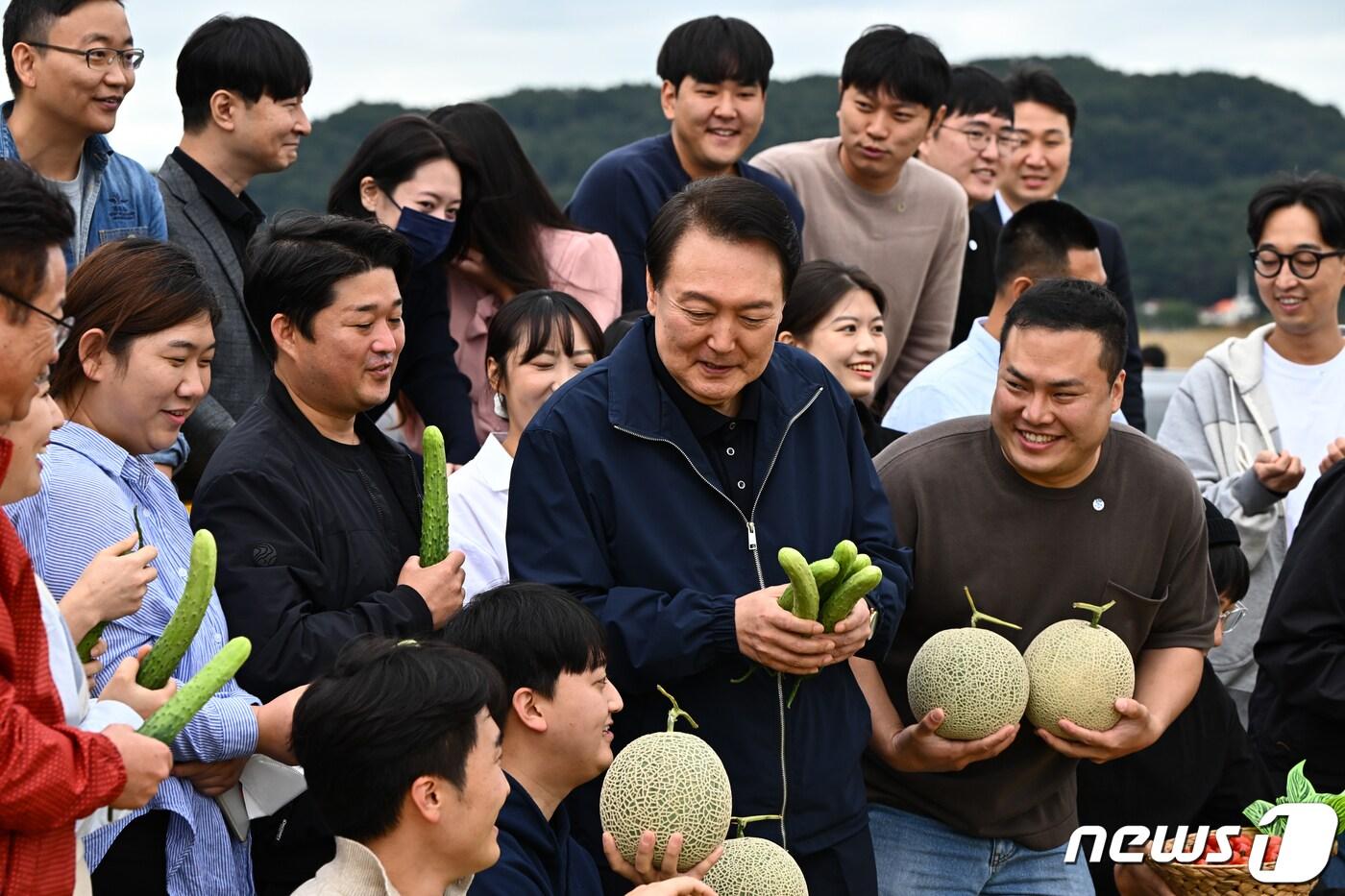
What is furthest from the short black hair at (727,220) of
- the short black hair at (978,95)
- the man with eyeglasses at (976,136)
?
the short black hair at (978,95)

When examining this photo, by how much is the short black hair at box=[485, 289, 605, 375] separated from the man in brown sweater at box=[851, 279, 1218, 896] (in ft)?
3.91

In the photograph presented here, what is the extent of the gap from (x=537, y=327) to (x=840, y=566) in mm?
1850

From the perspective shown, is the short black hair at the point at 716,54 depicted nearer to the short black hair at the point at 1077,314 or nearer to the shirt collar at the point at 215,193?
the shirt collar at the point at 215,193

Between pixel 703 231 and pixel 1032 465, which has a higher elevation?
pixel 703 231

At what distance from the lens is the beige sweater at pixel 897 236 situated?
7.09 meters

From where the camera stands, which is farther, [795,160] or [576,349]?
[795,160]

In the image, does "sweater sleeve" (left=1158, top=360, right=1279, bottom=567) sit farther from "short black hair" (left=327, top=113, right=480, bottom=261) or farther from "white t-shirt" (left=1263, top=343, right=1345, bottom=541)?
"short black hair" (left=327, top=113, right=480, bottom=261)

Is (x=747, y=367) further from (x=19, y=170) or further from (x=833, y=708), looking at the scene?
(x=19, y=170)

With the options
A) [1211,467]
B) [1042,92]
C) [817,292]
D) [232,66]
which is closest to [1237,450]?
[1211,467]

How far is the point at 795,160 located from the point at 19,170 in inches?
177

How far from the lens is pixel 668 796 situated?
11.5ft

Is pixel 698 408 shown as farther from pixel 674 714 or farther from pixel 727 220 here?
pixel 674 714

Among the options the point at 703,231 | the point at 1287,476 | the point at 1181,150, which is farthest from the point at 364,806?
the point at 1181,150

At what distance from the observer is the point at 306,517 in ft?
13.4
